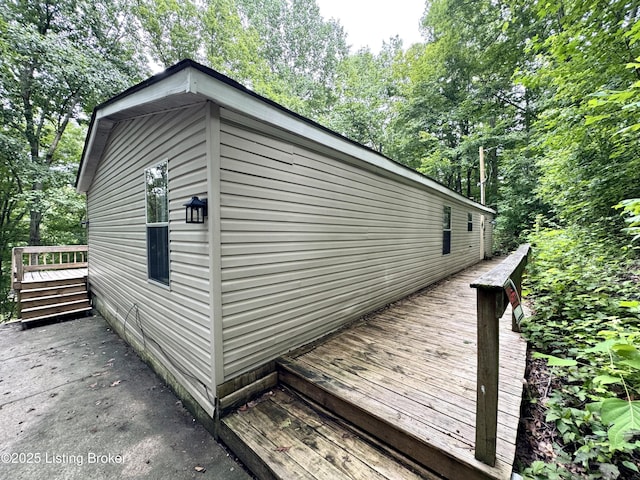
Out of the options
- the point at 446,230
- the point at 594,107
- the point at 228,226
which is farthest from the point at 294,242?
the point at 446,230

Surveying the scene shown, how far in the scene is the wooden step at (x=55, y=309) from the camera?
17.5 feet

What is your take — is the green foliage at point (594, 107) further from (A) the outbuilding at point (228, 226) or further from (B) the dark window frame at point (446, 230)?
(A) the outbuilding at point (228, 226)

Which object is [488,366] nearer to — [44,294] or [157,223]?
[157,223]

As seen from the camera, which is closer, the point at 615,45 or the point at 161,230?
the point at 161,230

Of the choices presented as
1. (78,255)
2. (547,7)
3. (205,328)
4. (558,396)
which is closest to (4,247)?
(78,255)

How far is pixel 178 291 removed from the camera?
9.08ft

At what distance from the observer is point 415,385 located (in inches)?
91.3

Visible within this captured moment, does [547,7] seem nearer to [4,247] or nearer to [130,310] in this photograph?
[130,310]

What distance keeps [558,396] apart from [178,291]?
364 cm

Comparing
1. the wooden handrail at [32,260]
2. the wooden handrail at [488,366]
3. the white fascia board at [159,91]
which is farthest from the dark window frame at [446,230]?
the wooden handrail at [32,260]

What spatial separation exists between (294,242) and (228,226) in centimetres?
87

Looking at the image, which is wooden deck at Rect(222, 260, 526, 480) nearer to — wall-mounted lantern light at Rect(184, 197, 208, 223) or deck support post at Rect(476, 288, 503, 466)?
deck support post at Rect(476, 288, 503, 466)

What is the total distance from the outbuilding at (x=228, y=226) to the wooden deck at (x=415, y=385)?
440 millimetres

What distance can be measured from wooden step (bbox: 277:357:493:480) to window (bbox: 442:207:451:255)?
20.6ft
